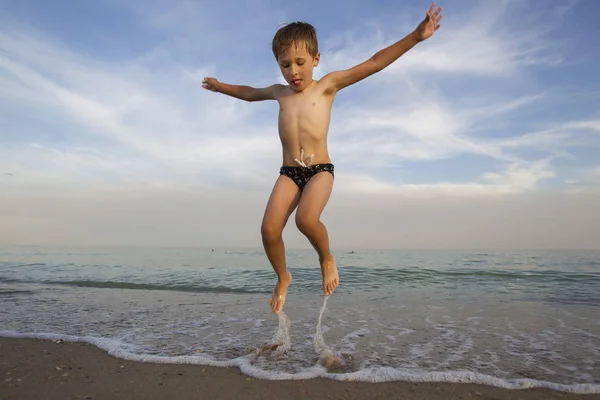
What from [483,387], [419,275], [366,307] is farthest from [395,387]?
[419,275]

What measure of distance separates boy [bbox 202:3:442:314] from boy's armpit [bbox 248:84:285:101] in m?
0.09

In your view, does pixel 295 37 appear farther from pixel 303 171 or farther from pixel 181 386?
pixel 181 386

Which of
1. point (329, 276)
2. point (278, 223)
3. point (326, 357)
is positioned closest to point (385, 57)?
point (278, 223)

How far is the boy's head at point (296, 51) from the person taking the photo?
4.21m

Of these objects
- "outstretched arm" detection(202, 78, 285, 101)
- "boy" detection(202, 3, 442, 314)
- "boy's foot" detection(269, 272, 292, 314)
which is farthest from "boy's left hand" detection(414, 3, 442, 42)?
"boy's foot" detection(269, 272, 292, 314)

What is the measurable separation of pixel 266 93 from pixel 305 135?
0.82 meters

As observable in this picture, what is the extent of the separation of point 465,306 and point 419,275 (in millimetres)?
5992

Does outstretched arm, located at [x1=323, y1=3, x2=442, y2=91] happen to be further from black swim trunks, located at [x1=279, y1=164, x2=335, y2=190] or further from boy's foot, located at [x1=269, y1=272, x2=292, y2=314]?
boy's foot, located at [x1=269, y1=272, x2=292, y2=314]

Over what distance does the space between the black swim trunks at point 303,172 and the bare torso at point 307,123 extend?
0.05 metres

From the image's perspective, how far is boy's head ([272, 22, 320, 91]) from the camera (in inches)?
166

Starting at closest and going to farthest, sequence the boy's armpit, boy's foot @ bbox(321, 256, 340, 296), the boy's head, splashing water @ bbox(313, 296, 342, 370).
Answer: splashing water @ bbox(313, 296, 342, 370)
the boy's head
boy's foot @ bbox(321, 256, 340, 296)
the boy's armpit

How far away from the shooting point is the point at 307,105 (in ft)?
14.6

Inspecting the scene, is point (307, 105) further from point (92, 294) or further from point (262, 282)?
point (262, 282)

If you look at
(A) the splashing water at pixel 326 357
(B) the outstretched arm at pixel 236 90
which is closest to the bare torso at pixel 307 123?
(B) the outstretched arm at pixel 236 90
